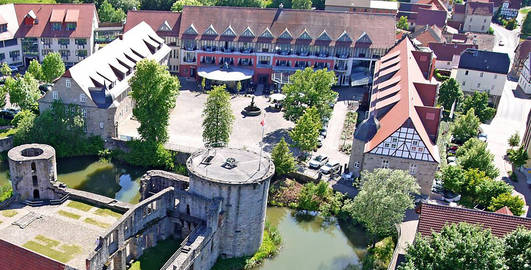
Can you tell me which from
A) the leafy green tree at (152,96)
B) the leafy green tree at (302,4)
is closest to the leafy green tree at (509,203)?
the leafy green tree at (152,96)

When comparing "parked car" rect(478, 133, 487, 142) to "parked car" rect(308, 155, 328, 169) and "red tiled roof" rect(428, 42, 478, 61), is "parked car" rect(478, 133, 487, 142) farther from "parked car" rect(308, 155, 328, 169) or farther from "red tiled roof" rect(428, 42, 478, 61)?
"red tiled roof" rect(428, 42, 478, 61)

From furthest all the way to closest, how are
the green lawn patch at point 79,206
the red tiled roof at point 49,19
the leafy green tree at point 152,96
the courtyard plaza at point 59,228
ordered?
the red tiled roof at point 49,19 < the leafy green tree at point 152,96 < the green lawn patch at point 79,206 < the courtyard plaza at point 59,228

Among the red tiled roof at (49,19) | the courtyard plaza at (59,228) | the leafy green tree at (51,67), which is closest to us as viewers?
the courtyard plaza at (59,228)

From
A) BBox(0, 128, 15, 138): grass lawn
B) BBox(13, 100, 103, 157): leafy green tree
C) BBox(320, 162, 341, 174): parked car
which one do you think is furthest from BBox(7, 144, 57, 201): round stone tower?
BBox(320, 162, 341, 174): parked car

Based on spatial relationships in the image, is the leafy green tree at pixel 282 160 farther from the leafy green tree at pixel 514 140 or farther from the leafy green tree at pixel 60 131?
the leafy green tree at pixel 514 140

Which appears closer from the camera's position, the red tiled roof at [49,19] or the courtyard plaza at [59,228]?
the courtyard plaza at [59,228]

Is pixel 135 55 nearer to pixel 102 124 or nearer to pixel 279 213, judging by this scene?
pixel 102 124

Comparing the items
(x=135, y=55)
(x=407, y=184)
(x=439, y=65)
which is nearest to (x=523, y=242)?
(x=407, y=184)
